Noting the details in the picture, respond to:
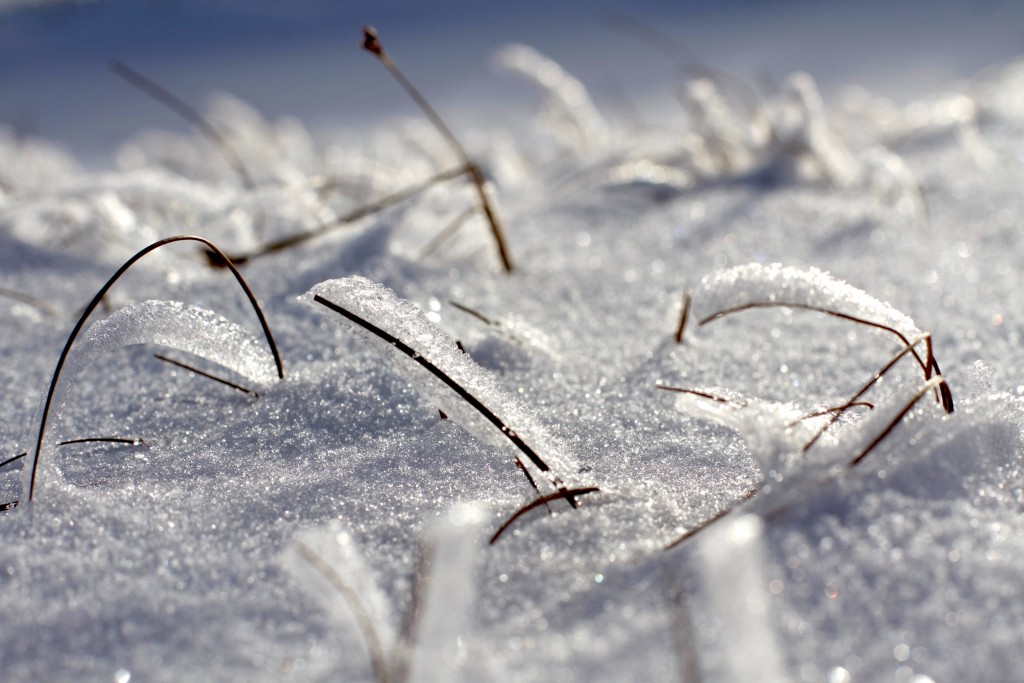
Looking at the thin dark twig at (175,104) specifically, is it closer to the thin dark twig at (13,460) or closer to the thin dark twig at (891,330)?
the thin dark twig at (13,460)

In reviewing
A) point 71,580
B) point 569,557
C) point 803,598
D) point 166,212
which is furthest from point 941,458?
point 166,212

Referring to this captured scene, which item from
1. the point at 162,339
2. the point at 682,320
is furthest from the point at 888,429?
the point at 162,339

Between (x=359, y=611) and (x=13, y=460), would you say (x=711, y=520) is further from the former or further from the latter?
(x=13, y=460)

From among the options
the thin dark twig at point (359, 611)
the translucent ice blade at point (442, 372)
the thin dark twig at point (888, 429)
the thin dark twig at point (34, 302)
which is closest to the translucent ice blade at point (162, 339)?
the translucent ice blade at point (442, 372)

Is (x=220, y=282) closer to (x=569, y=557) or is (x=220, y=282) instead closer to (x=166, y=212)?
(x=166, y=212)

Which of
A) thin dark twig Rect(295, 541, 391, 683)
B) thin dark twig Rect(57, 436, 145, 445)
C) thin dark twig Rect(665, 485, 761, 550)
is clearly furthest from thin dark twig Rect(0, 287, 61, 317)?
thin dark twig Rect(665, 485, 761, 550)

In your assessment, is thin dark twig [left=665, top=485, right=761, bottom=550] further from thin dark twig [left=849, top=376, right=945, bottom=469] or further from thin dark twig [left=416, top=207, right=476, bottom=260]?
thin dark twig [left=416, top=207, right=476, bottom=260]
